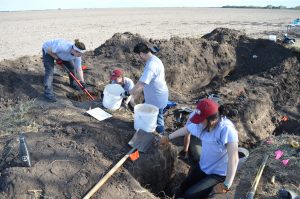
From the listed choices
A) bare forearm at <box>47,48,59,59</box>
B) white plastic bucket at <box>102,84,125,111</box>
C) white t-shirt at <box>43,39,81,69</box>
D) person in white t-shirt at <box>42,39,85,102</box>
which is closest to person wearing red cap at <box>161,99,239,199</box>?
white plastic bucket at <box>102,84,125,111</box>

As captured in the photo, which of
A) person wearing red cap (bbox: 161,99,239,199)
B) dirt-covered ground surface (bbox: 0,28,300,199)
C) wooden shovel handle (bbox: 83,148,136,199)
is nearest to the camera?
wooden shovel handle (bbox: 83,148,136,199)

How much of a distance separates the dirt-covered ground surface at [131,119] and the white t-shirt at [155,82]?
0.72m

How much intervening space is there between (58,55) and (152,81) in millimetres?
2468

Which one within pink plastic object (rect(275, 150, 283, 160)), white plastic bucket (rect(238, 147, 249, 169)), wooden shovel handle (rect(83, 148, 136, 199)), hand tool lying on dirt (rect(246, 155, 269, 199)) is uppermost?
wooden shovel handle (rect(83, 148, 136, 199))

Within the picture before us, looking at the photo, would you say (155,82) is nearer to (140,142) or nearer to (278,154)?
(140,142)

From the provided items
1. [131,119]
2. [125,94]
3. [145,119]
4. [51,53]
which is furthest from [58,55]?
[145,119]

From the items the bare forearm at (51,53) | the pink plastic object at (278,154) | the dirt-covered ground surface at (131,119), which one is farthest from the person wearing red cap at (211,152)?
the bare forearm at (51,53)

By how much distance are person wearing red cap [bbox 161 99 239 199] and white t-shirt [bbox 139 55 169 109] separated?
A: 3.80ft

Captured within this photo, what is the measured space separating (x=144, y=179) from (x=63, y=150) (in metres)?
1.34

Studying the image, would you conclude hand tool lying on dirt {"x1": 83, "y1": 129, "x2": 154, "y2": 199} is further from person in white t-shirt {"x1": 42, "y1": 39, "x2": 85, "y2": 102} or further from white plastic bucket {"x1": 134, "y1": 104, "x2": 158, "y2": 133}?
person in white t-shirt {"x1": 42, "y1": 39, "x2": 85, "y2": 102}

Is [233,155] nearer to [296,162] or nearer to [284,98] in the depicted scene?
[296,162]

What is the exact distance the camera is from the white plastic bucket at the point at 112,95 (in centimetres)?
679

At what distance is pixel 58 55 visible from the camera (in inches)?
277

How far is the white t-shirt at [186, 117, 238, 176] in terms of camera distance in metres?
4.15
